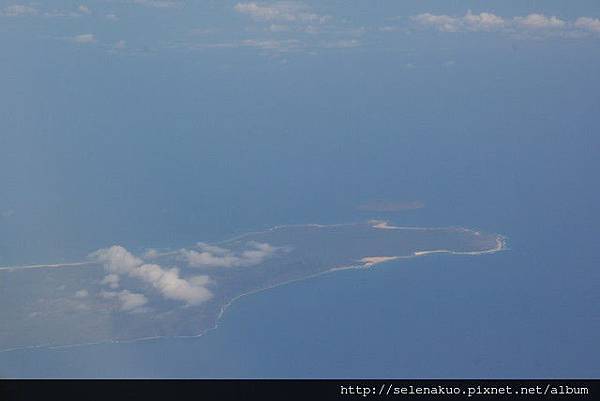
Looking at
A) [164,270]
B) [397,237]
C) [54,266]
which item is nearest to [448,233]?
[397,237]
